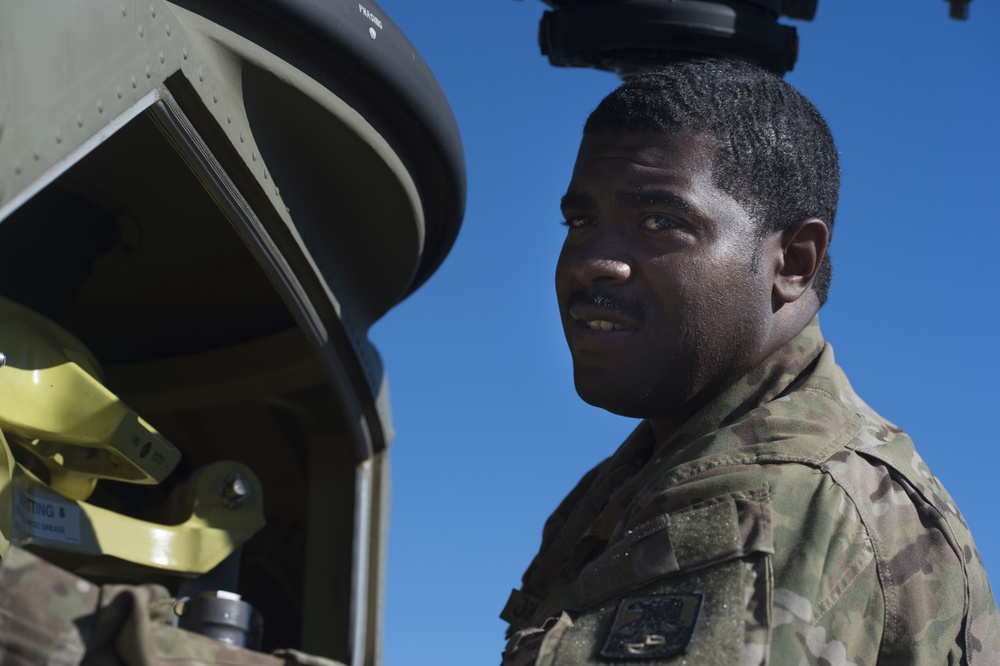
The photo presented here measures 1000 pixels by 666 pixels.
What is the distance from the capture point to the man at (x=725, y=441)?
1.88 m

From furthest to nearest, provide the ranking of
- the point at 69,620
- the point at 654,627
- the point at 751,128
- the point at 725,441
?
the point at 751,128 → the point at 725,441 → the point at 654,627 → the point at 69,620

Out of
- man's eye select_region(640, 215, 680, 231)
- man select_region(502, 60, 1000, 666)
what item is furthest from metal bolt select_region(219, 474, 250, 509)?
man's eye select_region(640, 215, 680, 231)

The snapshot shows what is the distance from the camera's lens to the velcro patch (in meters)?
1.80

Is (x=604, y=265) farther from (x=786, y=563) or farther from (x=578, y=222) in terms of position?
→ (x=786, y=563)

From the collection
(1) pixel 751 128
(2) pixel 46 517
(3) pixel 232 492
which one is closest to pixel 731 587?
(1) pixel 751 128

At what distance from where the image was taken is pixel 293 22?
2.70 metres

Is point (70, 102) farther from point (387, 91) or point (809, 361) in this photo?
point (809, 361)

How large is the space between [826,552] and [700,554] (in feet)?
0.59

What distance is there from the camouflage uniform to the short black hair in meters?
1.24

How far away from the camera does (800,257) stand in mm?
2479

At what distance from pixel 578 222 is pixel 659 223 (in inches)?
8.2

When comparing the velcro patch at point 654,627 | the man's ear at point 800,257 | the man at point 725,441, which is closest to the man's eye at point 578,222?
the man at point 725,441

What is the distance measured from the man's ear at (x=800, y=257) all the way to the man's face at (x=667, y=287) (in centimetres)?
4

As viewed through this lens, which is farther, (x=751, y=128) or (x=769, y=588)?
(x=751, y=128)
